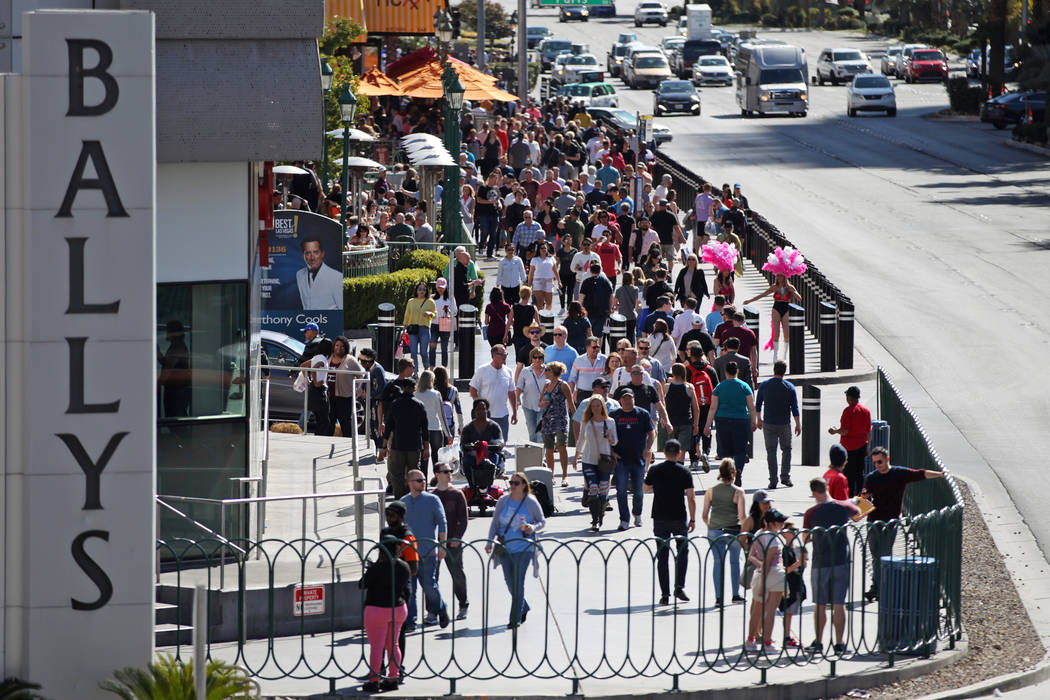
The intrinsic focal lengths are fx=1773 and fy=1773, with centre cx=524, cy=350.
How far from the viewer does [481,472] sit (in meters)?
18.4

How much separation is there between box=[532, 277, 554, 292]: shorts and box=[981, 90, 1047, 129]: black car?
34.1 m

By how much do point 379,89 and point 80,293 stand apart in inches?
1381

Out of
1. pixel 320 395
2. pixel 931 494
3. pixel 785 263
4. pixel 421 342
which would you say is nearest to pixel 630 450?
pixel 931 494

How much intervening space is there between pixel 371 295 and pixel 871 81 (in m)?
39.2

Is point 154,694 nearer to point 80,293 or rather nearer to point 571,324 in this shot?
point 80,293

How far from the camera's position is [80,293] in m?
11.4

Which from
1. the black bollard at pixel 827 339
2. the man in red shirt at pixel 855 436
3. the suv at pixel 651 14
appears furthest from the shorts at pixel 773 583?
the suv at pixel 651 14

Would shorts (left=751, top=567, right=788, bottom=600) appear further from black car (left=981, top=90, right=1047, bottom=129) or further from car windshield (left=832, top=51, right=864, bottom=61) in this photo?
car windshield (left=832, top=51, right=864, bottom=61)

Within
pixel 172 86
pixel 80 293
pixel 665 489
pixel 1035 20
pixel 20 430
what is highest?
pixel 1035 20

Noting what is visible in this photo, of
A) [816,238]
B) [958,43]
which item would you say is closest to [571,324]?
[816,238]

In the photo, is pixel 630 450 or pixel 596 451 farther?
pixel 630 450

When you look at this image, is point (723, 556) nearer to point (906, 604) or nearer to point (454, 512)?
point (906, 604)

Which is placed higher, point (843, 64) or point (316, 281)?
point (843, 64)

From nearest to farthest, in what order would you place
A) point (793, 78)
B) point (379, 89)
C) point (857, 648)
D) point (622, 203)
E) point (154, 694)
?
point (154, 694) < point (857, 648) < point (622, 203) < point (379, 89) < point (793, 78)
